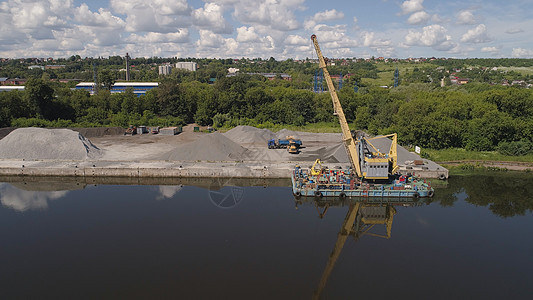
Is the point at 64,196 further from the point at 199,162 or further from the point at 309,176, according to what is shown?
the point at 309,176

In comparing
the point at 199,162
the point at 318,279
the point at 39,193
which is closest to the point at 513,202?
the point at 318,279

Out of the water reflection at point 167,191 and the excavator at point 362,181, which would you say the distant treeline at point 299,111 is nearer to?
the excavator at point 362,181

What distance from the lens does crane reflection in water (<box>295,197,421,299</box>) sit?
2536 centimetres

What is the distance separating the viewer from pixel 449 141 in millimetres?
49875

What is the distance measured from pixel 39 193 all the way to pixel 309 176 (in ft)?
86.2

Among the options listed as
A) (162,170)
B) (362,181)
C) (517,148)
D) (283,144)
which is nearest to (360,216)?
(362,181)

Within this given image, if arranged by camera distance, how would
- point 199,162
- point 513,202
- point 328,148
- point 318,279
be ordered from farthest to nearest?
point 328,148
point 199,162
point 513,202
point 318,279

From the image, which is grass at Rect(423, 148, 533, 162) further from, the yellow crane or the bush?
the yellow crane

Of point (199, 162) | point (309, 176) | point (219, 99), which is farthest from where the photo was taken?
point (219, 99)

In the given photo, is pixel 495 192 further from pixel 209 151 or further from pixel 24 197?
pixel 24 197

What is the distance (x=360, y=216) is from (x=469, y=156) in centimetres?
2492

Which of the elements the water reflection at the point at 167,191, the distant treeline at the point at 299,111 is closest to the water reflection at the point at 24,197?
the water reflection at the point at 167,191

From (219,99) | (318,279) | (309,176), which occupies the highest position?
(219,99)

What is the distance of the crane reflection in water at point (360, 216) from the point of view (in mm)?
25361
